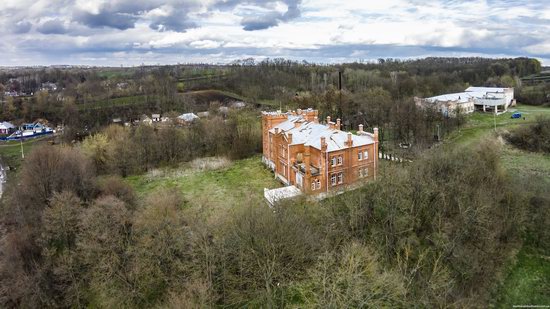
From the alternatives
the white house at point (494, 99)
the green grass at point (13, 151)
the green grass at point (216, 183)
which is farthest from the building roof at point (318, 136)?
the white house at point (494, 99)

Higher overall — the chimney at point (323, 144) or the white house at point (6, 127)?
the chimney at point (323, 144)

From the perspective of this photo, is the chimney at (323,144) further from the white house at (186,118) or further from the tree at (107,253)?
the white house at (186,118)

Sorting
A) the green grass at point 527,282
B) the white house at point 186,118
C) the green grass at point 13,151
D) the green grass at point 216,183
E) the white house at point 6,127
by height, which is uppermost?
the white house at point 186,118

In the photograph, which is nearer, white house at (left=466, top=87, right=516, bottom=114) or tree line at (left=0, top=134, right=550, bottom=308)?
tree line at (left=0, top=134, right=550, bottom=308)

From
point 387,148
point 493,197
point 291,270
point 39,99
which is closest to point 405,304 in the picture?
point 291,270

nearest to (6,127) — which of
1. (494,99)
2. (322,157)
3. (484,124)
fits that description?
(322,157)

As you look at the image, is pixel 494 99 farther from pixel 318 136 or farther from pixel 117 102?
pixel 117 102

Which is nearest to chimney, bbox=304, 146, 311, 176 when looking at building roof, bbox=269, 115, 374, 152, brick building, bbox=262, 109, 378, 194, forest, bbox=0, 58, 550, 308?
brick building, bbox=262, 109, 378, 194

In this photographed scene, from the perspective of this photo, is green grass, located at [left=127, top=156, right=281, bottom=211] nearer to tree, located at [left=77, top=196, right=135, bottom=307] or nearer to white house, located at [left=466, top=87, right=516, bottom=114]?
tree, located at [left=77, top=196, right=135, bottom=307]
